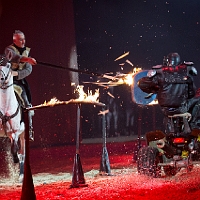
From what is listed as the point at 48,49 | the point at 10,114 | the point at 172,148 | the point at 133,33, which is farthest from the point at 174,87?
the point at 133,33

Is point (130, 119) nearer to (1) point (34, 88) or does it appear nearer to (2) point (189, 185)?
(1) point (34, 88)

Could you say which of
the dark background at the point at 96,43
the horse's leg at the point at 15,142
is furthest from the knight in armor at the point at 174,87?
the dark background at the point at 96,43

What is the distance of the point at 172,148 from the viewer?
328 inches

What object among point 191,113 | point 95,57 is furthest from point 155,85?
point 95,57

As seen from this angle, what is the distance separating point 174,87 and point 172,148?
1043mm

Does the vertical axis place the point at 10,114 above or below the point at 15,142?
above

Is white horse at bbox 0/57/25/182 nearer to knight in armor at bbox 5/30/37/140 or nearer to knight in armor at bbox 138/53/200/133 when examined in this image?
knight in armor at bbox 5/30/37/140

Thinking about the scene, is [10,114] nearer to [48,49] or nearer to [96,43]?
[48,49]

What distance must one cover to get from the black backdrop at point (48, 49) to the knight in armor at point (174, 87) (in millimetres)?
10502

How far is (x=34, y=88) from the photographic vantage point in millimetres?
19438

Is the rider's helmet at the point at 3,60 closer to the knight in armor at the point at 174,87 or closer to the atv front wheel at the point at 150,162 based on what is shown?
the knight in armor at the point at 174,87

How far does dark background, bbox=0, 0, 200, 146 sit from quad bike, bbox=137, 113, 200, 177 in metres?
11.2

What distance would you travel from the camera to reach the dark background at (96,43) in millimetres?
19172

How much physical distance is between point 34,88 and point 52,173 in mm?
8404
